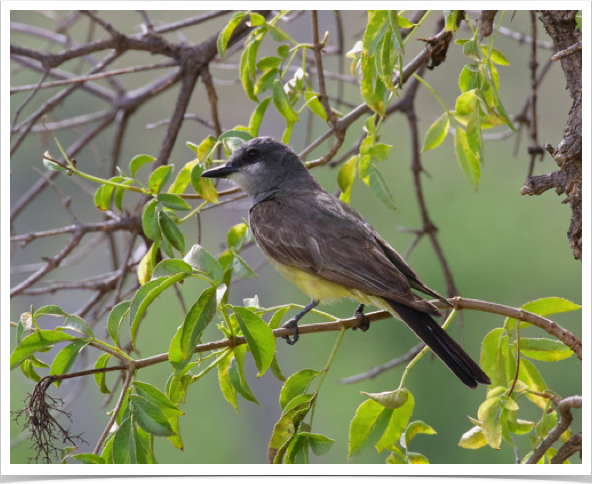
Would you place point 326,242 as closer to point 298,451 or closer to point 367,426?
point 367,426

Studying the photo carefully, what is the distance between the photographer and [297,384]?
210 centimetres

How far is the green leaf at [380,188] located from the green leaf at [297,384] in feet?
2.26

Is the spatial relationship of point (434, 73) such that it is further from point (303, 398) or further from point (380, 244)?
point (303, 398)

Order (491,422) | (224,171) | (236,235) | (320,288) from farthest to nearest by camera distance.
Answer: (224,171) → (320,288) → (236,235) → (491,422)

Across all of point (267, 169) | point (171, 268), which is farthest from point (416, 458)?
point (267, 169)

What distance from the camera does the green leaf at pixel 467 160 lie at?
7.42 feet

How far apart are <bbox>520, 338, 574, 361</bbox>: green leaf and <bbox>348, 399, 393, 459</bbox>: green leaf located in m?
0.56

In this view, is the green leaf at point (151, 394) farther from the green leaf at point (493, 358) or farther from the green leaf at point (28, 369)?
the green leaf at point (493, 358)

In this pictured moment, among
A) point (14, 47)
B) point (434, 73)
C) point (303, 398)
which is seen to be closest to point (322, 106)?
point (303, 398)

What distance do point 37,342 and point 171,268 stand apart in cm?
47

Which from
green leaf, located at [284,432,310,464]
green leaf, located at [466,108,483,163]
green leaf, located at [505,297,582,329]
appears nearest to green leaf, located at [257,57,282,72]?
green leaf, located at [466,108,483,163]

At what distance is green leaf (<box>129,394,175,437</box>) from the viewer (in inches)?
69.6

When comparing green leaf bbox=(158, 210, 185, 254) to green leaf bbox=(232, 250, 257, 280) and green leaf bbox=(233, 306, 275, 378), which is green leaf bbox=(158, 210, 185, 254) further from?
green leaf bbox=(233, 306, 275, 378)

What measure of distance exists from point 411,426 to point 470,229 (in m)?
7.95
